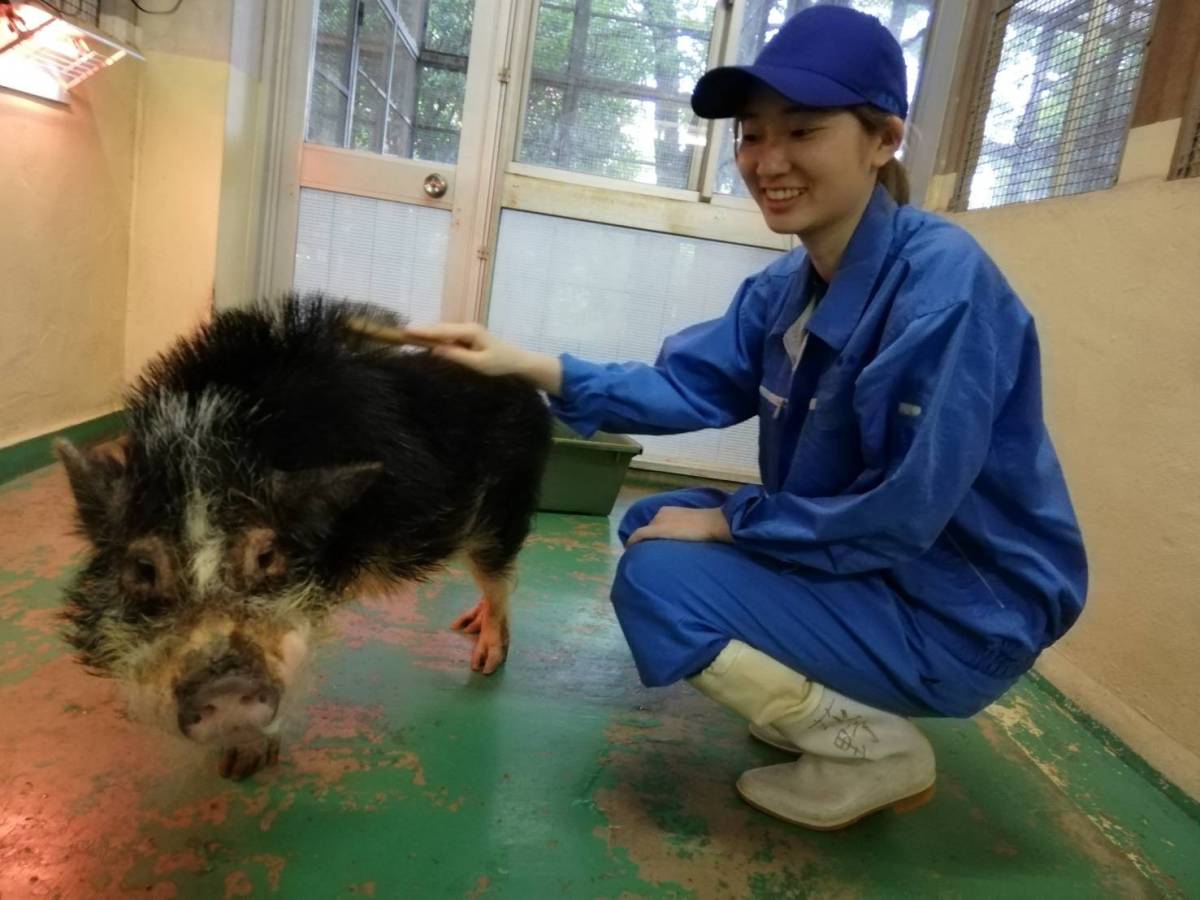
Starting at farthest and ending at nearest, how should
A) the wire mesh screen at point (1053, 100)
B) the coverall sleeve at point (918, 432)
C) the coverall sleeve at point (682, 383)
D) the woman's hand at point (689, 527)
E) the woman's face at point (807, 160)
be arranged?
the wire mesh screen at point (1053, 100) → the coverall sleeve at point (682, 383) → the woman's hand at point (689, 527) → the woman's face at point (807, 160) → the coverall sleeve at point (918, 432)

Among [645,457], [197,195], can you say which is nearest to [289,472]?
[197,195]

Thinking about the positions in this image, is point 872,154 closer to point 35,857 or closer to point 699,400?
point 699,400

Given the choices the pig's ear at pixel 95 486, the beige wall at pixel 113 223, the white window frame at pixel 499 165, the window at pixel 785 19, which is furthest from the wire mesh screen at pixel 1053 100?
the beige wall at pixel 113 223

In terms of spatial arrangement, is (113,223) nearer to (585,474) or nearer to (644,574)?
(585,474)

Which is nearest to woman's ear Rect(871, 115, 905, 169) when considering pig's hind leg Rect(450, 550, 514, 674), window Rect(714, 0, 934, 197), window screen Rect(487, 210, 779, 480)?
pig's hind leg Rect(450, 550, 514, 674)

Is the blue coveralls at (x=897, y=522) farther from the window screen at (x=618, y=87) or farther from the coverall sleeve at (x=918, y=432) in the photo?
the window screen at (x=618, y=87)

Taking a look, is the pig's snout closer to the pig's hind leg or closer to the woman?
the woman

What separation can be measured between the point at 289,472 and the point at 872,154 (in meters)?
1.20

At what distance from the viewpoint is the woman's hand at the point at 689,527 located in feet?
5.51

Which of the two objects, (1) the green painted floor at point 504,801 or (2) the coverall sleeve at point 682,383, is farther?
(2) the coverall sleeve at point 682,383

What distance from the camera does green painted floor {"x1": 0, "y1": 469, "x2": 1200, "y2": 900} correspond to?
1373 mm

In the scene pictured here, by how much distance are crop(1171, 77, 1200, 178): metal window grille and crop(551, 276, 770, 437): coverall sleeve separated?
3.86ft

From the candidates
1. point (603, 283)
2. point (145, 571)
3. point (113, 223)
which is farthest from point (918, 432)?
point (113, 223)

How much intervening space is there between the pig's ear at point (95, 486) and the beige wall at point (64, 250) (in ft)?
5.95
